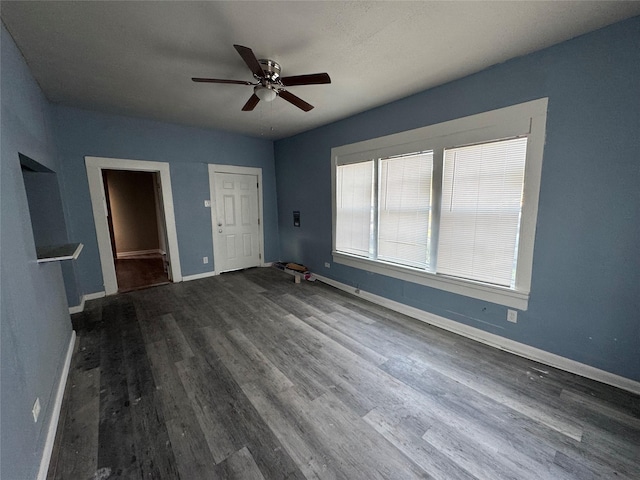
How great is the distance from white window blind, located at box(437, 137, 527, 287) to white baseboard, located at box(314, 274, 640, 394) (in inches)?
21.9

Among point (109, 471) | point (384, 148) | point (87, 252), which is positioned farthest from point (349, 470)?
point (87, 252)

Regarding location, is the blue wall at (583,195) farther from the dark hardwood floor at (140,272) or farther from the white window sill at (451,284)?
the dark hardwood floor at (140,272)

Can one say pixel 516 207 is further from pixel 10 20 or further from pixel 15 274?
pixel 10 20

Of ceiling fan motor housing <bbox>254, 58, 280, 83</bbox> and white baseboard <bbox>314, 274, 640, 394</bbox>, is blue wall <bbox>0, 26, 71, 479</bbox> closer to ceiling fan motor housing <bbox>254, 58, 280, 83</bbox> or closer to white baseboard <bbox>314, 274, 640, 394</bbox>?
ceiling fan motor housing <bbox>254, 58, 280, 83</bbox>

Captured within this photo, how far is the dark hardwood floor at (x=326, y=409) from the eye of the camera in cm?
137

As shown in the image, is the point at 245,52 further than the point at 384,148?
No

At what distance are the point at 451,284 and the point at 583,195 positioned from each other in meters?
1.31

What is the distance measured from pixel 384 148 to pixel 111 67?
2973mm

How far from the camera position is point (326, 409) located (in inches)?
68.5

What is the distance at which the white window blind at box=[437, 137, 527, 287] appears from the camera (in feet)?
7.47

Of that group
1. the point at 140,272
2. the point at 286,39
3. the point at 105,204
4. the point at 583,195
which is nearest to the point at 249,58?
the point at 286,39

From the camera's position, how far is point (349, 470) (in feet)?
4.40

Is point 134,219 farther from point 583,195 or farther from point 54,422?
point 583,195

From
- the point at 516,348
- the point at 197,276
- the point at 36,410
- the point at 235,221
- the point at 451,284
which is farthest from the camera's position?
the point at 235,221
